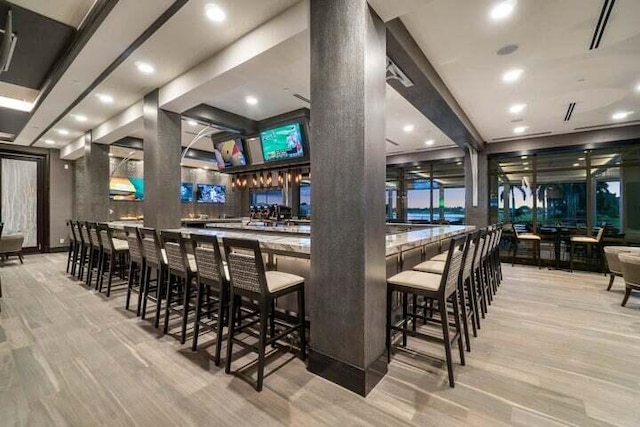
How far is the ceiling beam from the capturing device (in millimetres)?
2551

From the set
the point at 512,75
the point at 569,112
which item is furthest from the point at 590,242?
the point at 512,75

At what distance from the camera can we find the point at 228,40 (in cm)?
293

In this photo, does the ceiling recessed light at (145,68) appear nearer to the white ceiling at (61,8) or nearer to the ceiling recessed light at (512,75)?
the white ceiling at (61,8)

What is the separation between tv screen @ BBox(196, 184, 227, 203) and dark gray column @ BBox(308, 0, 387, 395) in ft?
29.1

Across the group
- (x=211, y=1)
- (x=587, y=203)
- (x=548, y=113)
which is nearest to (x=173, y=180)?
(x=211, y=1)

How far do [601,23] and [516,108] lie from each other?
7.20ft

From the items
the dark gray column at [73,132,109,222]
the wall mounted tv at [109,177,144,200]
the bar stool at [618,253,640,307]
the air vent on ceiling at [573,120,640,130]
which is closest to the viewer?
the bar stool at [618,253,640,307]

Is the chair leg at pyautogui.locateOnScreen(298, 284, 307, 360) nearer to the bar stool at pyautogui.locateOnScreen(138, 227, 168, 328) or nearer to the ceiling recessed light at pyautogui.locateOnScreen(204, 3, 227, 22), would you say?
the bar stool at pyautogui.locateOnScreen(138, 227, 168, 328)

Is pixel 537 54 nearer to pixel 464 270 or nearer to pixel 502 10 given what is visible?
pixel 502 10

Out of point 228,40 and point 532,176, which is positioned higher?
point 228,40

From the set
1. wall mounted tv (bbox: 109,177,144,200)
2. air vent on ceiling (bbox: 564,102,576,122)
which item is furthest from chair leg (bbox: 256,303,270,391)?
wall mounted tv (bbox: 109,177,144,200)

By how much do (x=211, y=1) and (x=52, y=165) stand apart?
9037 mm

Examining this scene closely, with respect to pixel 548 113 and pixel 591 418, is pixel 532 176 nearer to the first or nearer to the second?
pixel 548 113

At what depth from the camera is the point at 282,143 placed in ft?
17.1
